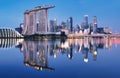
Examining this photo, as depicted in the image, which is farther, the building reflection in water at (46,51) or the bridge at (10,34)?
the bridge at (10,34)

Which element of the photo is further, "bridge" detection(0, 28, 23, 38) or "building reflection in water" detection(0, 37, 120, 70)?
"bridge" detection(0, 28, 23, 38)

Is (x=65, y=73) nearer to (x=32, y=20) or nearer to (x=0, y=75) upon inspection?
(x=0, y=75)

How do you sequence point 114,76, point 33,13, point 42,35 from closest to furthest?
point 114,76 → point 42,35 → point 33,13

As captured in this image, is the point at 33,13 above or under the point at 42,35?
above

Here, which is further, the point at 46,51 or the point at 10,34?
the point at 10,34

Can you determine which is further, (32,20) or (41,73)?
(32,20)

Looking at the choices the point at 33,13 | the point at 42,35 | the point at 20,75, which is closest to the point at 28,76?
the point at 20,75

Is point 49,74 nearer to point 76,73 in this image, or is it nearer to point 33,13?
point 76,73

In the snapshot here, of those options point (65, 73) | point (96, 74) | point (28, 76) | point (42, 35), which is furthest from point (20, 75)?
point (42, 35)

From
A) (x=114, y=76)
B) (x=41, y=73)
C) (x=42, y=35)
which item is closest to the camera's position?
(x=114, y=76)
